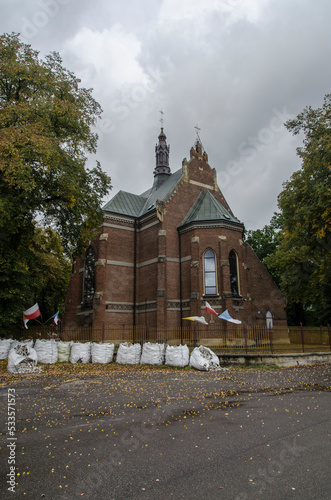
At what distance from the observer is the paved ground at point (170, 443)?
12.8 feet

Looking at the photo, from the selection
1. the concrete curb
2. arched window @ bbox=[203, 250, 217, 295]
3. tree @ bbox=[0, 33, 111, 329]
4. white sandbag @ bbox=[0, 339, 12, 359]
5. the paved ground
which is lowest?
the paved ground

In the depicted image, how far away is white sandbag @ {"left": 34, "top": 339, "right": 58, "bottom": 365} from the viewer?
54.1ft

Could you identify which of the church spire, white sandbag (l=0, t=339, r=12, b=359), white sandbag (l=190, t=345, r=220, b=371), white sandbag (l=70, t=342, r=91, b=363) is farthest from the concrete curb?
the church spire

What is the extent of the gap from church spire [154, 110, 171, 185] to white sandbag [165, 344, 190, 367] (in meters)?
22.3

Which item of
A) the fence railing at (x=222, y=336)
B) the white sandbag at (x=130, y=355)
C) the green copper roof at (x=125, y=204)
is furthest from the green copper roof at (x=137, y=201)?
the white sandbag at (x=130, y=355)

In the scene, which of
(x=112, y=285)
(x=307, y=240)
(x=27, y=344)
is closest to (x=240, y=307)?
(x=307, y=240)

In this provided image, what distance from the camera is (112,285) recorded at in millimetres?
26062

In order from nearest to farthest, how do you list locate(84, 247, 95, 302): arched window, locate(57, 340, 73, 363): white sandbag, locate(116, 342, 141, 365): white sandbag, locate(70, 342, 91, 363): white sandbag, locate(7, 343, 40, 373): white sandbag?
locate(7, 343, 40, 373): white sandbag < locate(116, 342, 141, 365): white sandbag < locate(70, 342, 91, 363): white sandbag < locate(57, 340, 73, 363): white sandbag < locate(84, 247, 95, 302): arched window

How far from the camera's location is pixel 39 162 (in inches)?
654

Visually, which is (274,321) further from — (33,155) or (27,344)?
(33,155)

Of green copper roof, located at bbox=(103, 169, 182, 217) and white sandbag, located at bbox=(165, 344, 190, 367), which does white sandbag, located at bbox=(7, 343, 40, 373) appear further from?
green copper roof, located at bbox=(103, 169, 182, 217)

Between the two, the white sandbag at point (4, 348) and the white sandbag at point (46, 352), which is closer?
the white sandbag at point (46, 352)

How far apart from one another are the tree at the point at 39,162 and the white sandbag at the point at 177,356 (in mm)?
8050

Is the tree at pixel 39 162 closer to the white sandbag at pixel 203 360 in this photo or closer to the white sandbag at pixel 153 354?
the white sandbag at pixel 153 354
